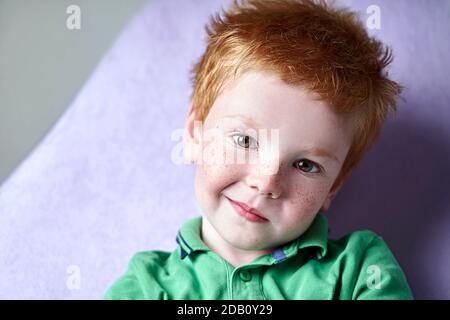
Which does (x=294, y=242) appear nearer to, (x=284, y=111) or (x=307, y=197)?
(x=307, y=197)

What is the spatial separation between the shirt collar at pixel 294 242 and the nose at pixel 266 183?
0.15m

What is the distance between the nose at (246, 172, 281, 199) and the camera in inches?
41.0

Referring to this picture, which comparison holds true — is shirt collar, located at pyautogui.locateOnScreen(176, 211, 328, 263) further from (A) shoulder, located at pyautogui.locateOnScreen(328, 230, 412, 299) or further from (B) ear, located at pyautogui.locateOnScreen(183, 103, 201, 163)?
(B) ear, located at pyautogui.locateOnScreen(183, 103, 201, 163)

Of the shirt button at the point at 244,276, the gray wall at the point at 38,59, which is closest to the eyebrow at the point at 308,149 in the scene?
the shirt button at the point at 244,276

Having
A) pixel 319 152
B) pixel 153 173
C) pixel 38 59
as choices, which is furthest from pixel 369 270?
pixel 38 59

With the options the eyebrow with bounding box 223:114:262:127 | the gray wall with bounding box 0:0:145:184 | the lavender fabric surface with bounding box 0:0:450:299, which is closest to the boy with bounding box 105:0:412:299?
the eyebrow with bounding box 223:114:262:127

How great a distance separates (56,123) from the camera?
1456 millimetres

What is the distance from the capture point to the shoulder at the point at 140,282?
1.17 meters

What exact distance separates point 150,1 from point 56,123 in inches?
14.4

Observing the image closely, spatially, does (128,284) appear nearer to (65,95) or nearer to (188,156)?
(188,156)

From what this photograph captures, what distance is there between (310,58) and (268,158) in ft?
0.64

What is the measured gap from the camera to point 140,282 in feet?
3.87
